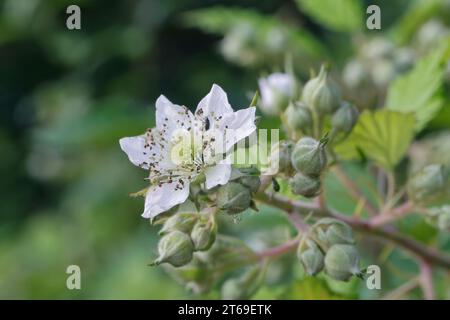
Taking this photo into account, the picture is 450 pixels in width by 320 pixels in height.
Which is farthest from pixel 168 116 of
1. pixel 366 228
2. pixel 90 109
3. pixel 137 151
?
pixel 90 109

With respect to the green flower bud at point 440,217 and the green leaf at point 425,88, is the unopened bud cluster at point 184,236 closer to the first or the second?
the green flower bud at point 440,217

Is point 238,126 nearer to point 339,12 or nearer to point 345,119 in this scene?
point 345,119

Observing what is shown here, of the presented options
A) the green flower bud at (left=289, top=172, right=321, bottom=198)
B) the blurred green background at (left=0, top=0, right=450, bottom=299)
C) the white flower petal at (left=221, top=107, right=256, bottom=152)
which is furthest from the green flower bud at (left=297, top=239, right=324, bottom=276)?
the blurred green background at (left=0, top=0, right=450, bottom=299)

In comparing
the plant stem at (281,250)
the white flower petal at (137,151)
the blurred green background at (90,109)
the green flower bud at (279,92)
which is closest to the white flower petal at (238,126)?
the white flower petal at (137,151)

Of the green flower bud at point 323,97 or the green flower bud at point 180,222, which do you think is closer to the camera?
the green flower bud at point 180,222

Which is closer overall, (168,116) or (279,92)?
(168,116)
